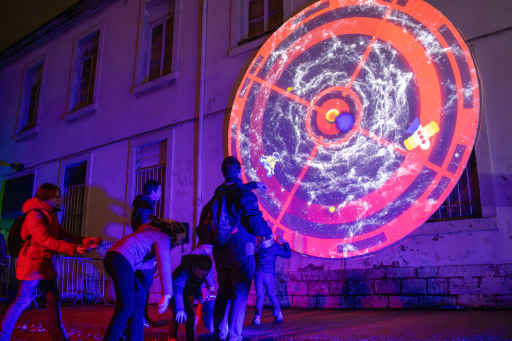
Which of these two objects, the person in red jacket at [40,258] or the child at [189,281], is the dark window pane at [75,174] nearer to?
the person in red jacket at [40,258]

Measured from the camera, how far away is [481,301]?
19.4 ft

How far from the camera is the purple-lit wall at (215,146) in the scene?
6109mm

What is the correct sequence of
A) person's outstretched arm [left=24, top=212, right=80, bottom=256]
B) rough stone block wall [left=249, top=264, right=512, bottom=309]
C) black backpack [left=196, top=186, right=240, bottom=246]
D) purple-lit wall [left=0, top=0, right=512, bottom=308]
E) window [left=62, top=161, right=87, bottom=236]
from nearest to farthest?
black backpack [left=196, top=186, right=240, bottom=246], person's outstretched arm [left=24, top=212, right=80, bottom=256], rough stone block wall [left=249, top=264, right=512, bottom=309], purple-lit wall [left=0, top=0, right=512, bottom=308], window [left=62, top=161, right=87, bottom=236]

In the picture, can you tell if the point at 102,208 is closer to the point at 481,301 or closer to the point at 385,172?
the point at 385,172

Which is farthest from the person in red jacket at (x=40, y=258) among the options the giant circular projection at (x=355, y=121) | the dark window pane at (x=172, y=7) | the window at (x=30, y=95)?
the window at (x=30, y=95)

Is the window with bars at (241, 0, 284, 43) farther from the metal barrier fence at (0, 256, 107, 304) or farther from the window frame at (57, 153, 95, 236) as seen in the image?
the metal barrier fence at (0, 256, 107, 304)

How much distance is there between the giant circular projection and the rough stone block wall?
0.47 metres

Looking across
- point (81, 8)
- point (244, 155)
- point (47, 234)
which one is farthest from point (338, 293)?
point (81, 8)

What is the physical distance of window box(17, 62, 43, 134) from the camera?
15.5m

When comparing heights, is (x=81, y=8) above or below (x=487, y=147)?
above

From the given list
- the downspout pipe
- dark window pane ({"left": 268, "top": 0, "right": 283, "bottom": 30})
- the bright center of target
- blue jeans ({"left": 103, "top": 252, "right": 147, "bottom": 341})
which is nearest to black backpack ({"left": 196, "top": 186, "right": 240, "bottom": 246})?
blue jeans ({"left": 103, "top": 252, "right": 147, "bottom": 341})

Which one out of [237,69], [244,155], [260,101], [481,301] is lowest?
[481,301]

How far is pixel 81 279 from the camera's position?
34.4 feet

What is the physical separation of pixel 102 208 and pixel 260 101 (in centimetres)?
569
